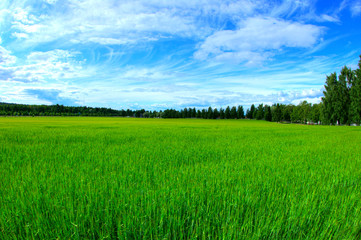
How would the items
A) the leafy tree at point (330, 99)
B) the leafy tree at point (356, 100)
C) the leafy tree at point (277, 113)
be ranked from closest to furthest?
the leafy tree at point (356, 100), the leafy tree at point (330, 99), the leafy tree at point (277, 113)

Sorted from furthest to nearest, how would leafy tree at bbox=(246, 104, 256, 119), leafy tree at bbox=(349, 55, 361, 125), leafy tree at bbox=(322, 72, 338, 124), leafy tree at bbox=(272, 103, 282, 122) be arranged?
leafy tree at bbox=(246, 104, 256, 119)
leafy tree at bbox=(272, 103, 282, 122)
leafy tree at bbox=(322, 72, 338, 124)
leafy tree at bbox=(349, 55, 361, 125)

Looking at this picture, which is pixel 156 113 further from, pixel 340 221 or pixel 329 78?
pixel 340 221

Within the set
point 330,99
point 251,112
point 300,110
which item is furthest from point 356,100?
point 251,112

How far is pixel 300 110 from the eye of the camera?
90438mm

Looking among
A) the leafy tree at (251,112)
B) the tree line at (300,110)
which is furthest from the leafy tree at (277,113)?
the leafy tree at (251,112)

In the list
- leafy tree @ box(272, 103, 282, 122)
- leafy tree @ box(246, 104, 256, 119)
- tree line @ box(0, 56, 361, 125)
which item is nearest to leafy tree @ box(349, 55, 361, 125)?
tree line @ box(0, 56, 361, 125)

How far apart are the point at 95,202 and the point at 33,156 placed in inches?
175

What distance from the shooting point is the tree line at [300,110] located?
4690 centimetres

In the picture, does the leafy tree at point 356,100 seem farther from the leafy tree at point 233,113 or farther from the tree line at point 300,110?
the leafy tree at point 233,113

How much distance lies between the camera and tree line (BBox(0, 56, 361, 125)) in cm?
Answer: 4690

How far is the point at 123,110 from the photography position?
14712 cm

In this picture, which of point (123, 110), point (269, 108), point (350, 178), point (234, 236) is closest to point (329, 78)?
point (269, 108)

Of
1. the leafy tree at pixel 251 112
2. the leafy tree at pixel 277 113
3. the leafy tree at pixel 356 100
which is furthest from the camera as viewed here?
the leafy tree at pixel 251 112

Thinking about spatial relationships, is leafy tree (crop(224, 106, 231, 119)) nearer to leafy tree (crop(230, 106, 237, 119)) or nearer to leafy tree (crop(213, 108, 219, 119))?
leafy tree (crop(230, 106, 237, 119))
